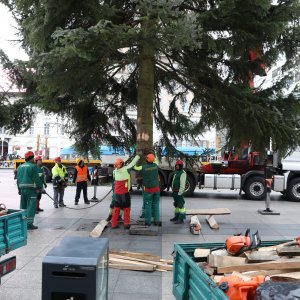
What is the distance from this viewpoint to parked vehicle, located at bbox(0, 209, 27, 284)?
15.4 feet

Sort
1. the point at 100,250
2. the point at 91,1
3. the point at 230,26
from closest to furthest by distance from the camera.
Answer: the point at 100,250 < the point at 91,1 < the point at 230,26

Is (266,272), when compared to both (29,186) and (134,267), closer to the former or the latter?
(134,267)

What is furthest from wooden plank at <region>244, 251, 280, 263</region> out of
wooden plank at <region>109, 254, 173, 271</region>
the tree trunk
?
the tree trunk

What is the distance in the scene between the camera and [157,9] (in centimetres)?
752

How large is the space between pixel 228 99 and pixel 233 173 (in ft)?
28.4

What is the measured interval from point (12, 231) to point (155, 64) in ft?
25.4

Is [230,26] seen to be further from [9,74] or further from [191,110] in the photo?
[9,74]

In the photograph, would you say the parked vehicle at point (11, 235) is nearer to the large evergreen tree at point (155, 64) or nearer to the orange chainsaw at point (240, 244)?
the orange chainsaw at point (240, 244)

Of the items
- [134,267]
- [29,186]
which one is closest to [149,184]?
[29,186]

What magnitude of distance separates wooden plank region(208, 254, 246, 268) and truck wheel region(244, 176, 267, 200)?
1456 cm

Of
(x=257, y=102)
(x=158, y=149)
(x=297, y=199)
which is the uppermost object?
(x=257, y=102)

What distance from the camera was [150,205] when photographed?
34.4 ft

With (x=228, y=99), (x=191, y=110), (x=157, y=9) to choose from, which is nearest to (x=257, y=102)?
(x=228, y=99)

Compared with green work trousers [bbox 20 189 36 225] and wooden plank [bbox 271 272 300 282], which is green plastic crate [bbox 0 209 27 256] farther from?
green work trousers [bbox 20 189 36 225]
